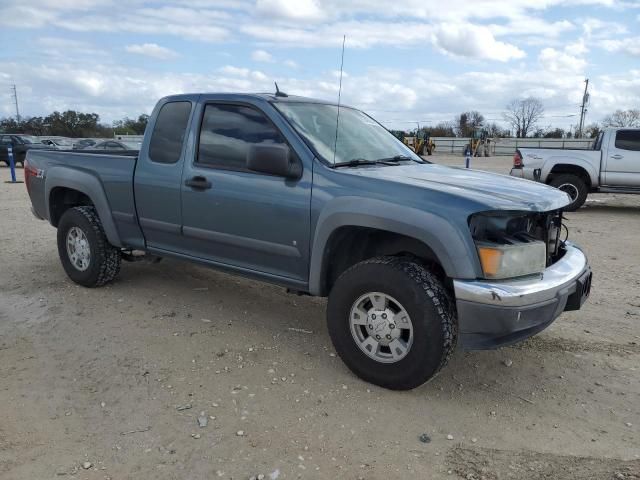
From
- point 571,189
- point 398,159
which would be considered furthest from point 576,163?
point 398,159

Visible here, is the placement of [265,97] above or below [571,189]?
above

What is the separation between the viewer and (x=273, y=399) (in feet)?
11.0

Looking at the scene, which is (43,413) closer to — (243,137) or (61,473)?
(61,473)

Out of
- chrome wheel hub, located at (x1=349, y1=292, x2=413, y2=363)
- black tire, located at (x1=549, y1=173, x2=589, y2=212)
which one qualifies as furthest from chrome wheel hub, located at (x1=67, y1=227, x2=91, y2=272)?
black tire, located at (x1=549, y1=173, x2=589, y2=212)

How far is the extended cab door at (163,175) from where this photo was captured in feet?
14.8

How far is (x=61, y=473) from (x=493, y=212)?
103 inches

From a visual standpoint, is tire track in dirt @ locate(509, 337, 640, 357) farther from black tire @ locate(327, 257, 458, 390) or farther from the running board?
the running board

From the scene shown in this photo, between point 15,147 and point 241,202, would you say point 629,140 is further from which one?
point 15,147

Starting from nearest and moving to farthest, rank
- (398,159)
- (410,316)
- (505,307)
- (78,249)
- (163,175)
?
(505,307) → (410,316) → (398,159) → (163,175) → (78,249)

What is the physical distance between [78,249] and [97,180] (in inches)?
31.5

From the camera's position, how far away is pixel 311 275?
3.75 m

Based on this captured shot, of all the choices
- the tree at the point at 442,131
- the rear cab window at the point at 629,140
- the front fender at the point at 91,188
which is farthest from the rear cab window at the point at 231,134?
the tree at the point at 442,131

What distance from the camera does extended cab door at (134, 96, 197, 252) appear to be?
4512 millimetres

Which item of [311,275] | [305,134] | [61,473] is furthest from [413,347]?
[61,473]
